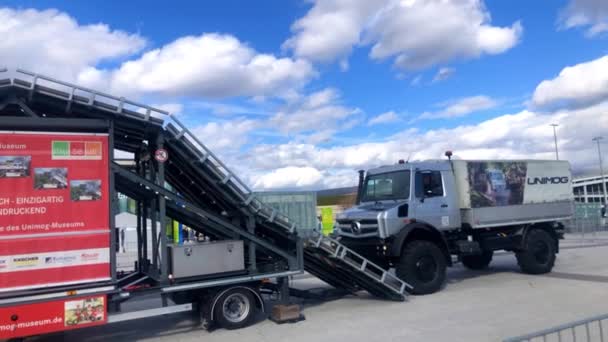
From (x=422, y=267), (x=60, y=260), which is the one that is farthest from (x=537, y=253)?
(x=60, y=260)

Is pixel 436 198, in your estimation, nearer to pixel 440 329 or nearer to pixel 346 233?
pixel 346 233

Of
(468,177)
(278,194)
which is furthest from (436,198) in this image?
(278,194)

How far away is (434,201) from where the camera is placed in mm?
11594

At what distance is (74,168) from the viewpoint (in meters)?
7.40

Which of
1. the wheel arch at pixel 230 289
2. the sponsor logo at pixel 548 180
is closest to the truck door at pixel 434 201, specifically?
the sponsor logo at pixel 548 180

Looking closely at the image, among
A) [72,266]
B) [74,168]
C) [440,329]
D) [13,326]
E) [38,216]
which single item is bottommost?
[440,329]

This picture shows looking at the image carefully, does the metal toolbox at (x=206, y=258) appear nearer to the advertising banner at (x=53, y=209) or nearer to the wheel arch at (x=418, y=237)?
the advertising banner at (x=53, y=209)

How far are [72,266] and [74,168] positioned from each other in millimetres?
1424

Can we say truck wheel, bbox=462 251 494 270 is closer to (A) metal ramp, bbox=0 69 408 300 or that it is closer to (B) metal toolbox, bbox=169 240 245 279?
(A) metal ramp, bbox=0 69 408 300

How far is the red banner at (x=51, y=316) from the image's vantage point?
22.1 ft

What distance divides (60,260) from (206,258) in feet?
7.58

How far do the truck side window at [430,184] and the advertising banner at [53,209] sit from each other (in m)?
6.84

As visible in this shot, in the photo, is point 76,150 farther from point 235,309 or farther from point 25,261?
point 235,309

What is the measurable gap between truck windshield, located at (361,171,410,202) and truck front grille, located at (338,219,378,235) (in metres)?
0.90
